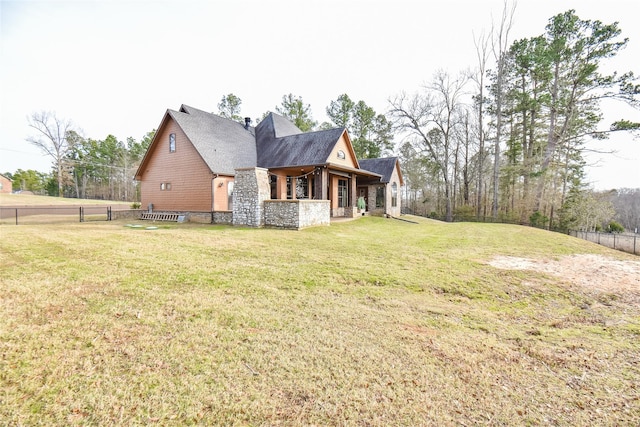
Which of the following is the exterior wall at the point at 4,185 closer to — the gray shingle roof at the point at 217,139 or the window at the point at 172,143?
the window at the point at 172,143

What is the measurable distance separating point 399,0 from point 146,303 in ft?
44.0

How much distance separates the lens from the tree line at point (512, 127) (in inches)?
720

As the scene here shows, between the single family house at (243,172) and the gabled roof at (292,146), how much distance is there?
7 centimetres

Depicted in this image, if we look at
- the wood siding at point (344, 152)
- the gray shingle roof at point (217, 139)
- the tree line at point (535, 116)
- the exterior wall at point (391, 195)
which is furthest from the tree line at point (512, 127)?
the gray shingle roof at point (217, 139)

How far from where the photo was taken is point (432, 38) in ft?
48.9

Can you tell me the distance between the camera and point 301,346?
9.16 ft

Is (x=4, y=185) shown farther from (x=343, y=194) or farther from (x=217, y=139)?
(x=343, y=194)

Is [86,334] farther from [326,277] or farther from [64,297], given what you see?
[326,277]

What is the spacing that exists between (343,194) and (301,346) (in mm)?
16611

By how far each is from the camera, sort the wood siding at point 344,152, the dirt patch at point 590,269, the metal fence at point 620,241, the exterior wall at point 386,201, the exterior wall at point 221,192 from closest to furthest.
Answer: the dirt patch at point 590,269
the metal fence at point 620,241
the exterior wall at point 221,192
the wood siding at point 344,152
the exterior wall at point 386,201

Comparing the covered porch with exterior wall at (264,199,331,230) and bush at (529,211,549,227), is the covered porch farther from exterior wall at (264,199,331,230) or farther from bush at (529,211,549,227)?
bush at (529,211,549,227)

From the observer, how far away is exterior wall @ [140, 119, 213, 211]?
49.3 feet

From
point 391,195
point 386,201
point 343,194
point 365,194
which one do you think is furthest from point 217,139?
point 391,195

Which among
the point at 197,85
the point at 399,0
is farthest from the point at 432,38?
the point at 197,85
